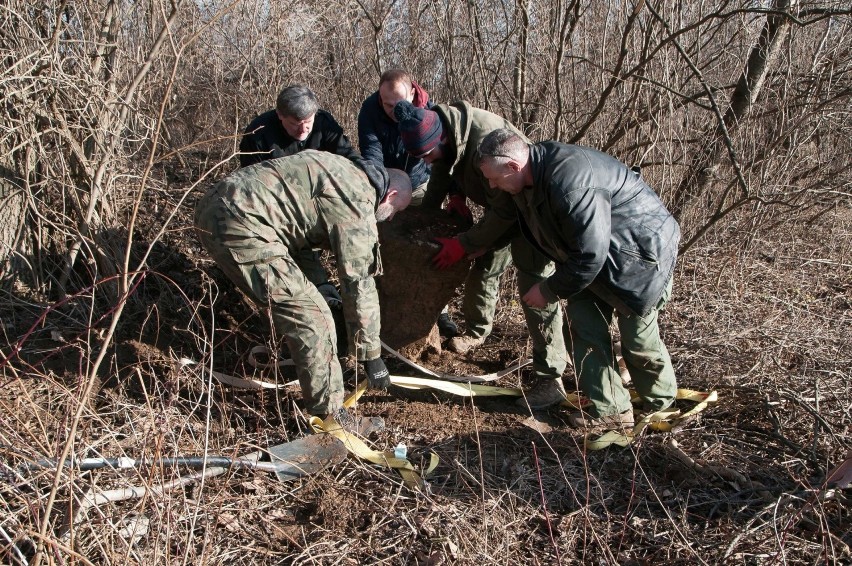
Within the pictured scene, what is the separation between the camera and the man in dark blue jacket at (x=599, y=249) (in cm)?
295

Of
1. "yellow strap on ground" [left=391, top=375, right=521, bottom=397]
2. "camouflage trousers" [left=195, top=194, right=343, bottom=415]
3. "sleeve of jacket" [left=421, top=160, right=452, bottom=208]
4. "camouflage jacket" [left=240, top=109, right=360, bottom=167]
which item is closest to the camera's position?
"camouflage trousers" [left=195, top=194, right=343, bottom=415]

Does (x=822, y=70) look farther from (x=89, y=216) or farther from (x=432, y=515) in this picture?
(x=89, y=216)

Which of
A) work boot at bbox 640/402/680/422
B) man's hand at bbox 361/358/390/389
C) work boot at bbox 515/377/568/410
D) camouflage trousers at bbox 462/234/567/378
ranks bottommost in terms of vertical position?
work boot at bbox 515/377/568/410

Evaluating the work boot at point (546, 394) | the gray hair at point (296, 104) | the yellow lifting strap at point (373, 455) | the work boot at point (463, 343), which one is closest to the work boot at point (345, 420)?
the yellow lifting strap at point (373, 455)

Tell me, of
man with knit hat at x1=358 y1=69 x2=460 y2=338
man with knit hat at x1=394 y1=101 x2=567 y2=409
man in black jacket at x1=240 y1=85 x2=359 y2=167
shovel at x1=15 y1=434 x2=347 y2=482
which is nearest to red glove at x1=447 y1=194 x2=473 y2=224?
man with knit hat at x1=358 y1=69 x2=460 y2=338

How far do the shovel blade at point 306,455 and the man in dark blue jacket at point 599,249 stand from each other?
1.23 meters

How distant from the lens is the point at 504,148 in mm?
2979

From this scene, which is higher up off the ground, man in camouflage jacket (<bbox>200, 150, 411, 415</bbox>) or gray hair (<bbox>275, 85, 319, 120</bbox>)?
gray hair (<bbox>275, 85, 319, 120</bbox>)

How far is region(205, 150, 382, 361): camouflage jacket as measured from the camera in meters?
3.19

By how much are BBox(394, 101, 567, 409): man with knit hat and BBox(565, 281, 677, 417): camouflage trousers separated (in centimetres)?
38

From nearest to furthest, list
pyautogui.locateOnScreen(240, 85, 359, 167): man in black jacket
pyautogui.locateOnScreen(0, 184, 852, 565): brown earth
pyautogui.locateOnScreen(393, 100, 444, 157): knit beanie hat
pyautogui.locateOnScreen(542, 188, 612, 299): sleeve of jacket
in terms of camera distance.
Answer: pyautogui.locateOnScreen(0, 184, 852, 565): brown earth → pyautogui.locateOnScreen(542, 188, 612, 299): sleeve of jacket → pyautogui.locateOnScreen(393, 100, 444, 157): knit beanie hat → pyautogui.locateOnScreen(240, 85, 359, 167): man in black jacket

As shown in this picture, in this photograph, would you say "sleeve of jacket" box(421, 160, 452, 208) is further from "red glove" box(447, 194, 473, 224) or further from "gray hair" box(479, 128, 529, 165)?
"gray hair" box(479, 128, 529, 165)

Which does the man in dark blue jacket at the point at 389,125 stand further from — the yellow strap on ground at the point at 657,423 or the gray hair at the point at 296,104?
the yellow strap on ground at the point at 657,423

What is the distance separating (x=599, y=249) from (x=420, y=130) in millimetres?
1244
